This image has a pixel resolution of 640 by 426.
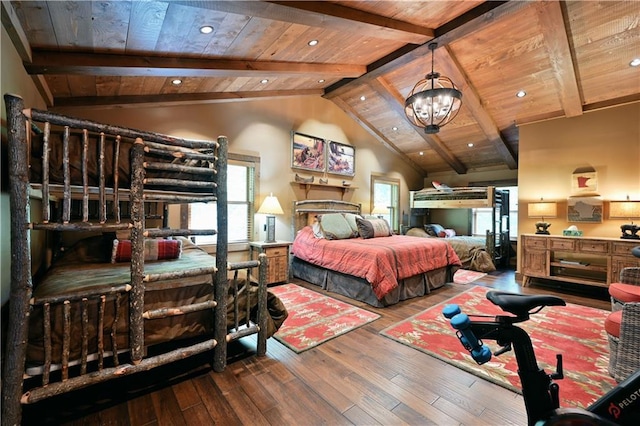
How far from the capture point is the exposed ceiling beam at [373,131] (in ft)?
19.8

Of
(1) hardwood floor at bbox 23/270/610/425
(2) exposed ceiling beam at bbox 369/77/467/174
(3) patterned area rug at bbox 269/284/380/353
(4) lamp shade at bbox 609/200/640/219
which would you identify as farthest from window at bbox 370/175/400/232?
(1) hardwood floor at bbox 23/270/610/425

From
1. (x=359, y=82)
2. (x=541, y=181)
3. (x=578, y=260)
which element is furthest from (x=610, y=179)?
(x=359, y=82)

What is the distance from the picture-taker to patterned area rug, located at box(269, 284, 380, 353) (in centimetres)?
267

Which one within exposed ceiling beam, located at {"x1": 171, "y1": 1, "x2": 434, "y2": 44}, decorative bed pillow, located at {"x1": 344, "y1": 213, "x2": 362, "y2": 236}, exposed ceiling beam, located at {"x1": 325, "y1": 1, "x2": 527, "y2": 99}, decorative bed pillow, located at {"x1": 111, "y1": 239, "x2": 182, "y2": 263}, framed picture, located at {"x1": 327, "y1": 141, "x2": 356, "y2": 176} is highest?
exposed ceiling beam, located at {"x1": 325, "y1": 1, "x2": 527, "y2": 99}

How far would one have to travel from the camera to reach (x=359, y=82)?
15.9 ft

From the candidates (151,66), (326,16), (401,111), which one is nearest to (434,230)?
(401,111)

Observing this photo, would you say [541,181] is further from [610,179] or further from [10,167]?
[10,167]

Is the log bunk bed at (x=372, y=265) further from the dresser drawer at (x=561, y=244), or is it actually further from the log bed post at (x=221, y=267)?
the log bed post at (x=221, y=267)

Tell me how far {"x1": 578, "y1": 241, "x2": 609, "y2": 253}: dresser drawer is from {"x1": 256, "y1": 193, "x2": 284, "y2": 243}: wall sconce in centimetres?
461

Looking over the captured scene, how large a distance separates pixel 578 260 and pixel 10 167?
6.72 metres

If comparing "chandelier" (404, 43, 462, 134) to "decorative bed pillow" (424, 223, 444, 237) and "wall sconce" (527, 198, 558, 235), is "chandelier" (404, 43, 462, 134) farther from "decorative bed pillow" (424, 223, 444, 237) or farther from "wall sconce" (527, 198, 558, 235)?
"decorative bed pillow" (424, 223, 444, 237)

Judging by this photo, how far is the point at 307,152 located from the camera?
5.53m

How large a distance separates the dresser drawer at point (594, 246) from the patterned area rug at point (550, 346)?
3.34 feet

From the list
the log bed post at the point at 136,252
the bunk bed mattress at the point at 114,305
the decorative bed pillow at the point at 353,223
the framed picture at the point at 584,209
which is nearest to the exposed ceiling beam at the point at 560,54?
the framed picture at the point at 584,209
